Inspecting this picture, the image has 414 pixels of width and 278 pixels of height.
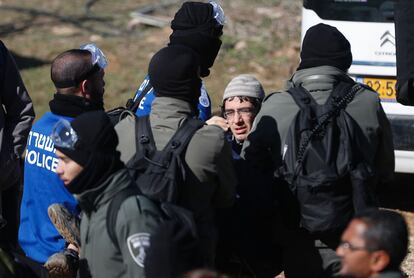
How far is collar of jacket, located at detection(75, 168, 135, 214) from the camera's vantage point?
356 cm

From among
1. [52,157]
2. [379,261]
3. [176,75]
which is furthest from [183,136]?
[379,261]

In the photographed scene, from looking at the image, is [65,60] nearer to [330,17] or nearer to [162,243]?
[162,243]

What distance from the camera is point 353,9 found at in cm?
781

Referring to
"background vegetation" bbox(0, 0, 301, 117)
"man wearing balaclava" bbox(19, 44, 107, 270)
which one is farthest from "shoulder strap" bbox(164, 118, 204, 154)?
"background vegetation" bbox(0, 0, 301, 117)

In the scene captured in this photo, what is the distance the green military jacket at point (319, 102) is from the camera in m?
4.41

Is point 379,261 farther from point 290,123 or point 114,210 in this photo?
point 290,123

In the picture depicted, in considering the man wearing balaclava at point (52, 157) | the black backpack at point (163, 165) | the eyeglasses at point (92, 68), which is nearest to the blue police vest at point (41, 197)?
the man wearing balaclava at point (52, 157)

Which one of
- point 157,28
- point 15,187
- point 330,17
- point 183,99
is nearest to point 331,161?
point 183,99

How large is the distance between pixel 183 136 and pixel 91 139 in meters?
0.50

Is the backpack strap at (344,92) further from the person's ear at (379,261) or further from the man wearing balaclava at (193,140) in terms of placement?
the person's ear at (379,261)

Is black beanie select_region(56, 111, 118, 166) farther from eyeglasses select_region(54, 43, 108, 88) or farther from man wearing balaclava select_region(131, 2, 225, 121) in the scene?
man wearing balaclava select_region(131, 2, 225, 121)

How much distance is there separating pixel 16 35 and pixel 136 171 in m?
11.3

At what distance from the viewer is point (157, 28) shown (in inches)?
581

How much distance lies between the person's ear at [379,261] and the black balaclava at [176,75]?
1222mm
